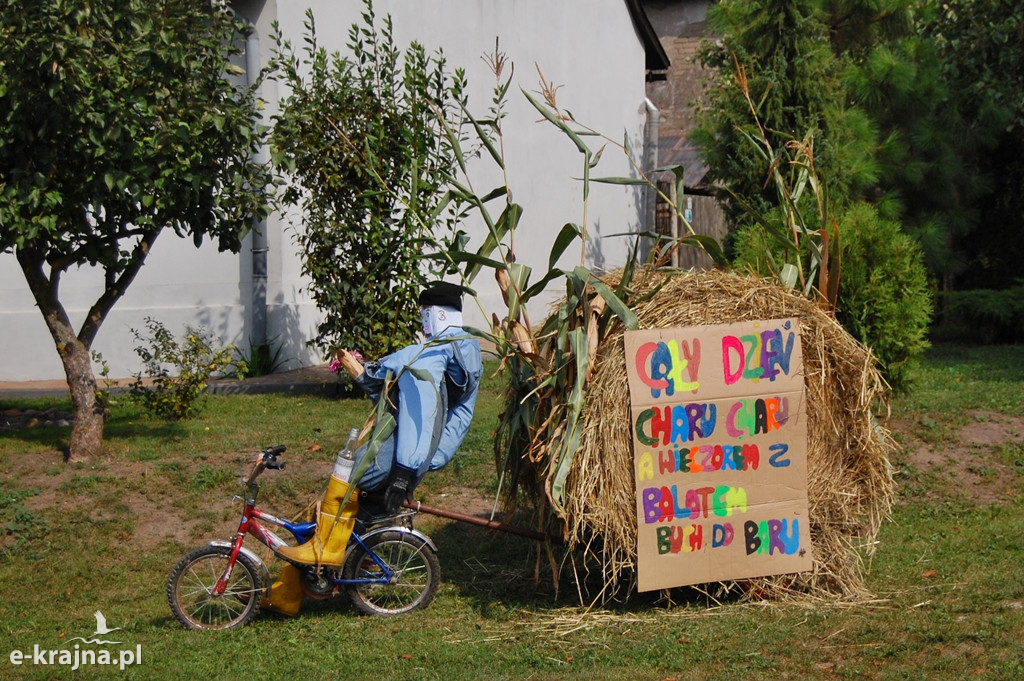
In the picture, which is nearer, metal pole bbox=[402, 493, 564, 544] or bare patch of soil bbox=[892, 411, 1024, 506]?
metal pole bbox=[402, 493, 564, 544]

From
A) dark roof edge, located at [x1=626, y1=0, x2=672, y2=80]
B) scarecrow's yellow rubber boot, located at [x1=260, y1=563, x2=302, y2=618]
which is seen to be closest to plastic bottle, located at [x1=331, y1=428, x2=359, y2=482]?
scarecrow's yellow rubber boot, located at [x1=260, y1=563, x2=302, y2=618]

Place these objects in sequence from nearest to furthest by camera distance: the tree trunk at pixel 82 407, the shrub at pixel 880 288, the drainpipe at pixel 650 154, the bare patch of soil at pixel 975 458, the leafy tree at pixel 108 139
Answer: the leafy tree at pixel 108 139 → the bare patch of soil at pixel 975 458 → the tree trunk at pixel 82 407 → the shrub at pixel 880 288 → the drainpipe at pixel 650 154

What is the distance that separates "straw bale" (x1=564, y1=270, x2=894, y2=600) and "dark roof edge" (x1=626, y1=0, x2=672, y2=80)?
16.0 metres

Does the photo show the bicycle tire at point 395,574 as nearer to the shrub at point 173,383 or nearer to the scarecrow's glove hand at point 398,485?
the scarecrow's glove hand at point 398,485

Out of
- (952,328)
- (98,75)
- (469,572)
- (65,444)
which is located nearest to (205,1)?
(98,75)

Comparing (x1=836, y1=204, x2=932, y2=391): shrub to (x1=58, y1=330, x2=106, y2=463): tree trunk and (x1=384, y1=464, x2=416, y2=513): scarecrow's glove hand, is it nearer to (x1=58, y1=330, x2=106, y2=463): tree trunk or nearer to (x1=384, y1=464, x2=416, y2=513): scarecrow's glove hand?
(x1=384, y1=464, x2=416, y2=513): scarecrow's glove hand

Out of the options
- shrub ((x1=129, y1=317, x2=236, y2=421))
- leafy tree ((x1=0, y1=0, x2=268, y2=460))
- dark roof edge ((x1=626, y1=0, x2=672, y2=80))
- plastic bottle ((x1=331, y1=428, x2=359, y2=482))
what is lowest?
plastic bottle ((x1=331, y1=428, x2=359, y2=482))

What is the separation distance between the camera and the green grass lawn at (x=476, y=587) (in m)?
4.98

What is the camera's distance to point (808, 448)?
5594 millimetres

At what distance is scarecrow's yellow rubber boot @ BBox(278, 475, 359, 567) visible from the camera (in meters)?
5.61

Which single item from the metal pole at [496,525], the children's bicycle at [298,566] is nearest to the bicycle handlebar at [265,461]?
the children's bicycle at [298,566]

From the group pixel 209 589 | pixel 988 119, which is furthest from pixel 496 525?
pixel 988 119

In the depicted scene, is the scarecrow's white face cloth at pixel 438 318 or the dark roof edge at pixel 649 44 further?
the dark roof edge at pixel 649 44

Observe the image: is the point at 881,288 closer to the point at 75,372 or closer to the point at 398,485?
the point at 398,485
